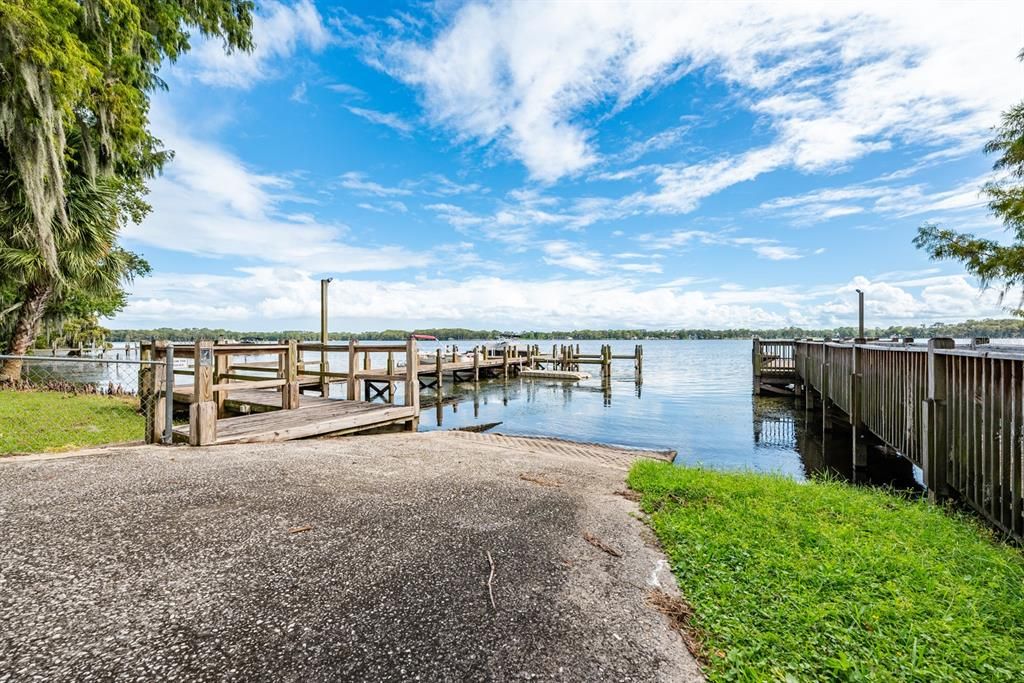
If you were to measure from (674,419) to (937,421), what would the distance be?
9.74 metres

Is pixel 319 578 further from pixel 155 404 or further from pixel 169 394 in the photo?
pixel 155 404

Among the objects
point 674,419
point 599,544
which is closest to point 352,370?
point 599,544

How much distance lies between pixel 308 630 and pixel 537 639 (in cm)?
105

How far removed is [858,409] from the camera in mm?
8000

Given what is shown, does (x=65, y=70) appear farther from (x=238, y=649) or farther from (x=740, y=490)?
(x=740, y=490)

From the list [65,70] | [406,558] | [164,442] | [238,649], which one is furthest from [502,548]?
[65,70]

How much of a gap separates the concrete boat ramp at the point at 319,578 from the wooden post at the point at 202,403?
1290 mm

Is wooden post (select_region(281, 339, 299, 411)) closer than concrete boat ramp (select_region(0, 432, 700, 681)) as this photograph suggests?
No

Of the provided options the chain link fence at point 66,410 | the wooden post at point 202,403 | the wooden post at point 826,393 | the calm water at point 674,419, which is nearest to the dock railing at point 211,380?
the wooden post at point 202,403

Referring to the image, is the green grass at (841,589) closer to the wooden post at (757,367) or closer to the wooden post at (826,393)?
the wooden post at (826,393)

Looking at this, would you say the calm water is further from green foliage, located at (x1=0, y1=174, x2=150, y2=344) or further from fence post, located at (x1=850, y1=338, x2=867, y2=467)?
green foliage, located at (x1=0, y1=174, x2=150, y2=344)

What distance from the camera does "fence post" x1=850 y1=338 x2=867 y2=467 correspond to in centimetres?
796

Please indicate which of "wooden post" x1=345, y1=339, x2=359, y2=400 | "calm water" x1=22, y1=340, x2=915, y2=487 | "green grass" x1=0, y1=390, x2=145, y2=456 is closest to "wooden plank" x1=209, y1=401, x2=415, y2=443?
"wooden post" x1=345, y1=339, x2=359, y2=400

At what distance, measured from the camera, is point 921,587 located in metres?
2.67
